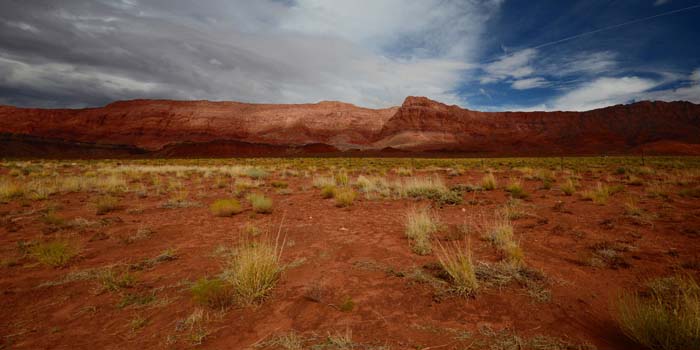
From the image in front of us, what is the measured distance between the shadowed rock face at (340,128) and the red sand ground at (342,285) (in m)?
68.3

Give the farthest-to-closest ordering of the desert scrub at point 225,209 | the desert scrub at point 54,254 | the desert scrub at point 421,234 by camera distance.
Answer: the desert scrub at point 225,209 < the desert scrub at point 421,234 < the desert scrub at point 54,254

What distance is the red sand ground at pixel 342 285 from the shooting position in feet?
8.27

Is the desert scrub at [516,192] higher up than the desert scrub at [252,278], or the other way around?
the desert scrub at [516,192]

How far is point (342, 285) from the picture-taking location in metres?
3.37

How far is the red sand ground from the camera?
252cm

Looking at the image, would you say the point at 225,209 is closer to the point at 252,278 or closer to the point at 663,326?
the point at 252,278

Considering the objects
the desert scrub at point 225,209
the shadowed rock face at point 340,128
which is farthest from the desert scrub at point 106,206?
the shadowed rock face at point 340,128

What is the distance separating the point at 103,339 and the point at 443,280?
3288 mm

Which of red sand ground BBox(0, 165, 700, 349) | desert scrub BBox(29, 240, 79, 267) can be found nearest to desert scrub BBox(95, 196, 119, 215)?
red sand ground BBox(0, 165, 700, 349)

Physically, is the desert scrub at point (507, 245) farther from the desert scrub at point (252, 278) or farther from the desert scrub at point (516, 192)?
the desert scrub at point (516, 192)

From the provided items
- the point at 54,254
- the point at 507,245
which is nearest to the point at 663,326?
the point at 507,245

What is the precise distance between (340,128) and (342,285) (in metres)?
97.5

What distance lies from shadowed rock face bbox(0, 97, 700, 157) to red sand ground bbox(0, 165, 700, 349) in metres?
68.3

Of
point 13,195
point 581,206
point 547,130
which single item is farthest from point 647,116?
point 13,195
